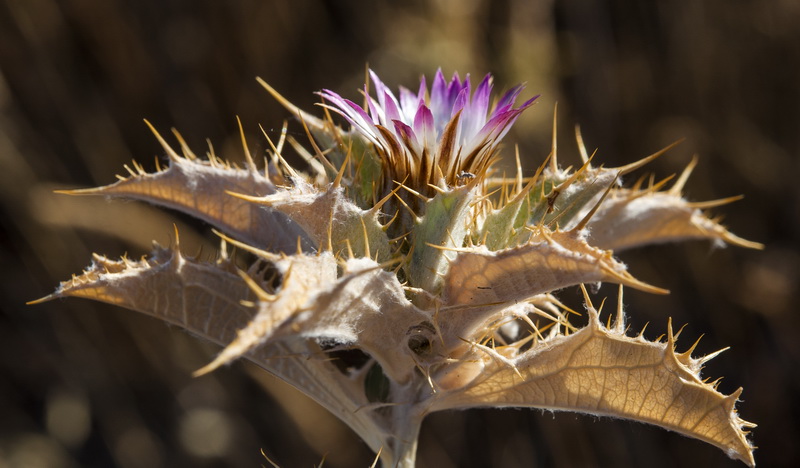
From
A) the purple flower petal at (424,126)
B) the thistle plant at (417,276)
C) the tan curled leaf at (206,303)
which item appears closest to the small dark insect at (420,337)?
the thistle plant at (417,276)

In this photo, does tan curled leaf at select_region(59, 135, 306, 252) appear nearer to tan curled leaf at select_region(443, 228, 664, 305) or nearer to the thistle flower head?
the thistle flower head

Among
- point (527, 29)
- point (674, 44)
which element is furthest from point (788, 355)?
point (527, 29)

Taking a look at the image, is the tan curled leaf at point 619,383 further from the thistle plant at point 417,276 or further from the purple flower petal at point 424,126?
the purple flower petal at point 424,126

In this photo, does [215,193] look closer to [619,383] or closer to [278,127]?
[619,383]

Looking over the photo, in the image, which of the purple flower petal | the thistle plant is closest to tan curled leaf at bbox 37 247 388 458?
the thistle plant

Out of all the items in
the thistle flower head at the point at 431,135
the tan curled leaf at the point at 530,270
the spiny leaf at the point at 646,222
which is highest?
the thistle flower head at the point at 431,135

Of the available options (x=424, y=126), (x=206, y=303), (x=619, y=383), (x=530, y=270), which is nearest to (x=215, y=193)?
(x=206, y=303)

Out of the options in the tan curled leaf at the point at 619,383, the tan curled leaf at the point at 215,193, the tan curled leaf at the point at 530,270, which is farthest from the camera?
the tan curled leaf at the point at 215,193
